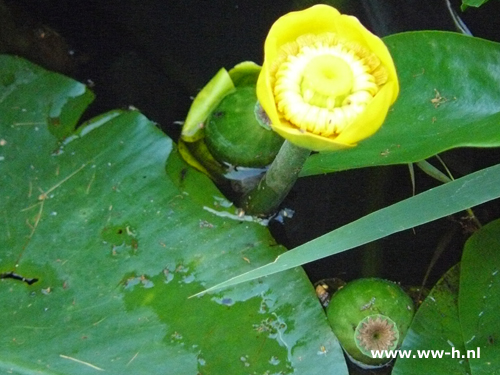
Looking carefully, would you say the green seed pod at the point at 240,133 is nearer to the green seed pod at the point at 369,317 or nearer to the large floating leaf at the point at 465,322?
the green seed pod at the point at 369,317

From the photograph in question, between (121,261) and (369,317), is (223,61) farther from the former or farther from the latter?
(369,317)

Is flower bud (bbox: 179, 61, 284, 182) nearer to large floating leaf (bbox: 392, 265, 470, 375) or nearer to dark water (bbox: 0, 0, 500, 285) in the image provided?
dark water (bbox: 0, 0, 500, 285)

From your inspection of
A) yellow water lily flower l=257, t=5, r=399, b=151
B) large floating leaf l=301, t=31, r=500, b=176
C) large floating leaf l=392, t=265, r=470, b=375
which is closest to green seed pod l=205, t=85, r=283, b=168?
large floating leaf l=301, t=31, r=500, b=176

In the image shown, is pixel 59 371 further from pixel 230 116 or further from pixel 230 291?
pixel 230 116

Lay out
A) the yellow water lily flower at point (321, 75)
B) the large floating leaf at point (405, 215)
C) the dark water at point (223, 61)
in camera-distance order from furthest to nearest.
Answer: the dark water at point (223, 61), the large floating leaf at point (405, 215), the yellow water lily flower at point (321, 75)

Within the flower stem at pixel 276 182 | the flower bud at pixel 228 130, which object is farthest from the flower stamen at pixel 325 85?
the flower bud at pixel 228 130
